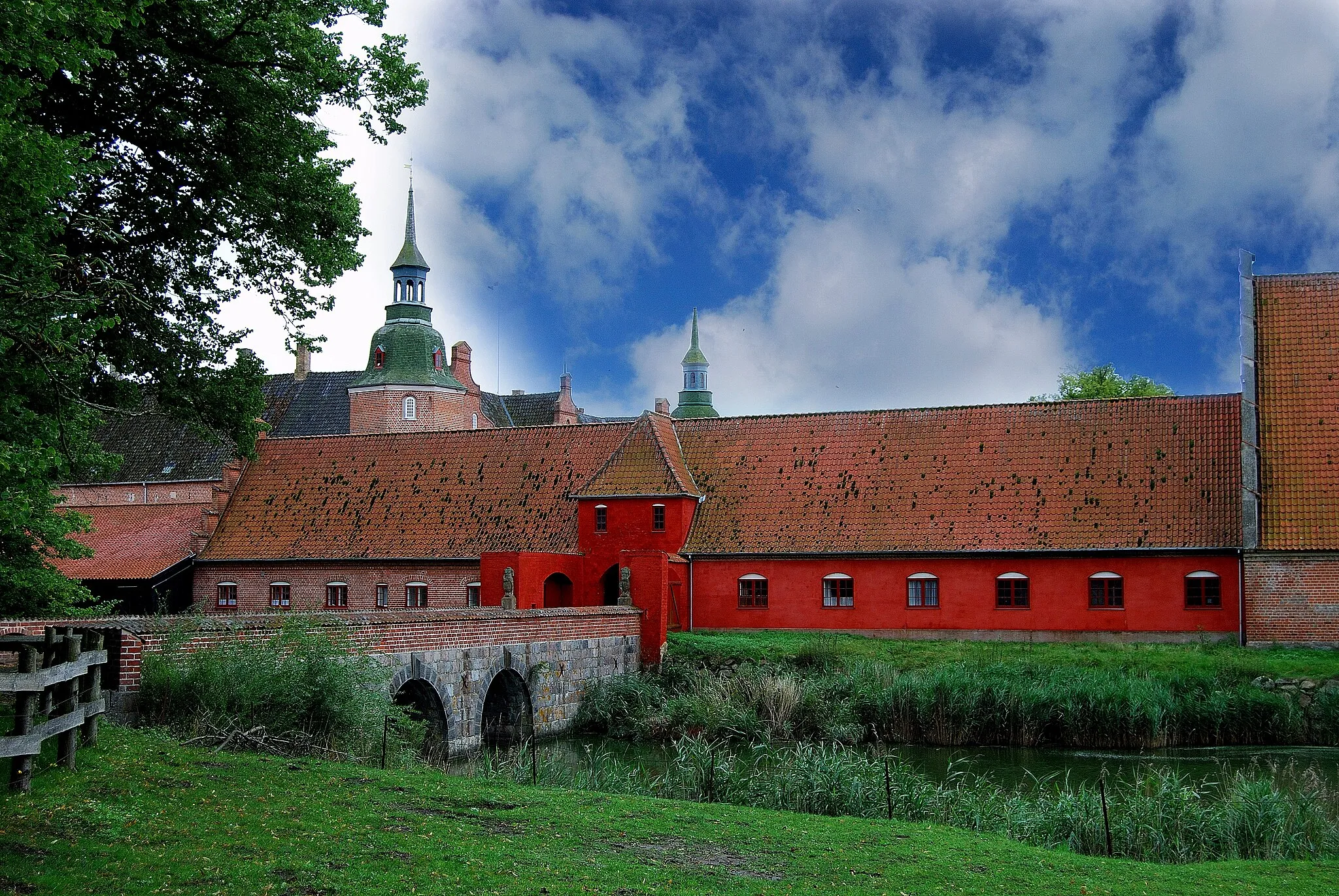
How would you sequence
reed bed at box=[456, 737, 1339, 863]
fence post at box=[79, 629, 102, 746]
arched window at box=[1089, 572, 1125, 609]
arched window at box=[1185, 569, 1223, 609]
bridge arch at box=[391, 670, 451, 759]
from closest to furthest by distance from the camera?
fence post at box=[79, 629, 102, 746], reed bed at box=[456, 737, 1339, 863], bridge arch at box=[391, 670, 451, 759], arched window at box=[1185, 569, 1223, 609], arched window at box=[1089, 572, 1125, 609]

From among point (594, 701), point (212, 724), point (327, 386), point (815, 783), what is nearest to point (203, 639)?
point (212, 724)

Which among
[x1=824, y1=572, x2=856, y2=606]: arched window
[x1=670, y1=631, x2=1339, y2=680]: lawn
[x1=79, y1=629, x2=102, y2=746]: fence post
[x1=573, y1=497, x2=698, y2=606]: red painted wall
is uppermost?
[x1=573, y1=497, x2=698, y2=606]: red painted wall

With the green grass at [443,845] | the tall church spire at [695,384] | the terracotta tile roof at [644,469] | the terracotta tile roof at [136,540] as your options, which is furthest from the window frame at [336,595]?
the tall church spire at [695,384]

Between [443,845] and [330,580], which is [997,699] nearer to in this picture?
[443,845]

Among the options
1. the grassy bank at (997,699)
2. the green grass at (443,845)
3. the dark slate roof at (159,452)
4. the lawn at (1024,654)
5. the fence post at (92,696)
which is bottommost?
the grassy bank at (997,699)

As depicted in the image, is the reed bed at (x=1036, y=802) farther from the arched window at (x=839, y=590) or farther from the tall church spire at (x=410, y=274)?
the tall church spire at (x=410, y=274)

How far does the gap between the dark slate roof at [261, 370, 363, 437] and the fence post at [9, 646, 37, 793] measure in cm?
4697

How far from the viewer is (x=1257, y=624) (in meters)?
29.4

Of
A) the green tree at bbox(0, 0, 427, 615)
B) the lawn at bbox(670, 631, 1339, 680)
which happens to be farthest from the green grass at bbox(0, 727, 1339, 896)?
the lawn at bbox(670, 631, 1339, 680)

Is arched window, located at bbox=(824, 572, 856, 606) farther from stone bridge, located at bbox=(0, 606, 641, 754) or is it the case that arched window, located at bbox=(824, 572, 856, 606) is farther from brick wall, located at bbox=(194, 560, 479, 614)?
brick wall, located at bbox=(194, 560, 479, 614)

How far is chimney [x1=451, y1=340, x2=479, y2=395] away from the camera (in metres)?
63.8

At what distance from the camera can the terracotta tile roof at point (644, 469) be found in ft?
116

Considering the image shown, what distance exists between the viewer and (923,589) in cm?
3303

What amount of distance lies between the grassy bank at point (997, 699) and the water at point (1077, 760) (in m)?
0.53
